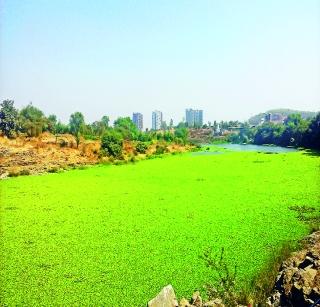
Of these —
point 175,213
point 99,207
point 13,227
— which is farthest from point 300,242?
point 13,227

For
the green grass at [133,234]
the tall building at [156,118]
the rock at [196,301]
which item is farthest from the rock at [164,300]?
the tall building at [156,118]

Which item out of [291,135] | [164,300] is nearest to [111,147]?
[164,300]

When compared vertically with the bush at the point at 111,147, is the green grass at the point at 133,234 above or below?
below

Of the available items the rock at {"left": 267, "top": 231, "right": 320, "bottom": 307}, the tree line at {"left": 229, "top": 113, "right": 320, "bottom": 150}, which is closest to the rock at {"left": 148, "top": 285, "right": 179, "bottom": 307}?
the rock at {"left": 267, "top": 231, "right": 320, "bottom": 307}

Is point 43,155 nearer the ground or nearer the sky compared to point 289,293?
nearer the sky

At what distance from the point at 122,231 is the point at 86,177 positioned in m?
8.73

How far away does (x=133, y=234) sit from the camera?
707 cm

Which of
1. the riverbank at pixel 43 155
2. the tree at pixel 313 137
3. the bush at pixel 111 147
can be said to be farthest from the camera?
the tree at pixel 313 137

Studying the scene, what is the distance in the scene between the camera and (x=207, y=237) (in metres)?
6.71

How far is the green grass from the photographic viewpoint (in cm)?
490

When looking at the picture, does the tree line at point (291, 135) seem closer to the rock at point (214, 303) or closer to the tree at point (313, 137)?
the tree at point (313, 137)

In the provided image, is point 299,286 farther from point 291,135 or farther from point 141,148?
point 291,135

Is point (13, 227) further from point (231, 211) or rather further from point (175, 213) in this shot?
point (231, 211)

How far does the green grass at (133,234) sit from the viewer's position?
490cm
